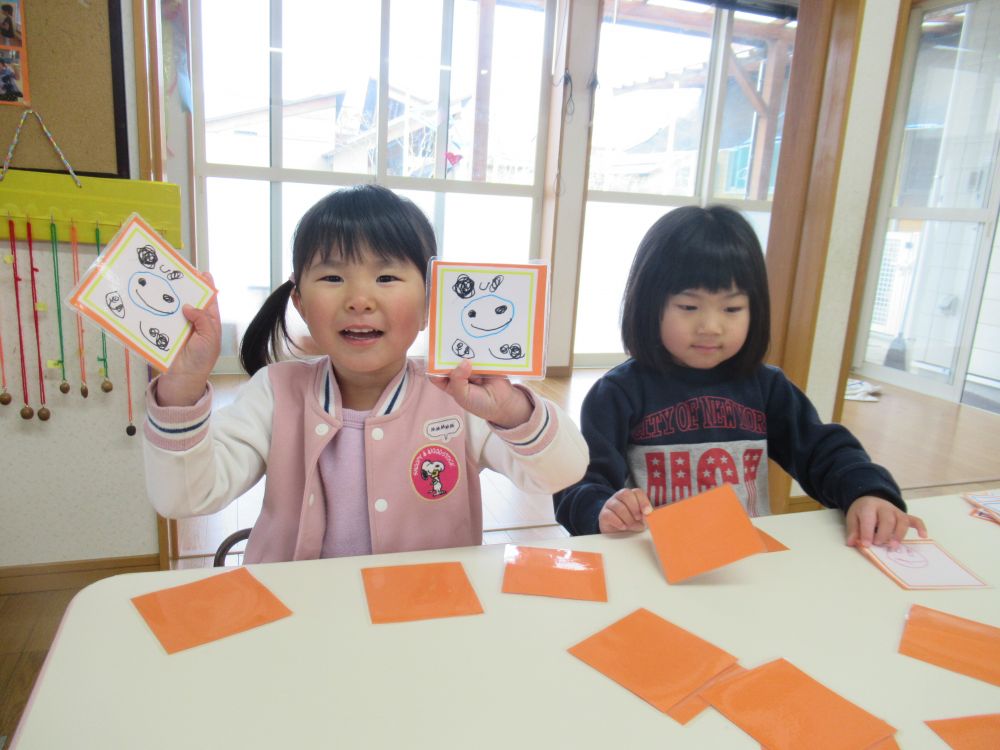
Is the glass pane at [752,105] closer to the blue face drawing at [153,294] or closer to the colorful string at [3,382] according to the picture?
the colorful string at [3,382]

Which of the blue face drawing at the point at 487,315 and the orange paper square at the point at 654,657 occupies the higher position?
the blue face drawing at the point at 487,315

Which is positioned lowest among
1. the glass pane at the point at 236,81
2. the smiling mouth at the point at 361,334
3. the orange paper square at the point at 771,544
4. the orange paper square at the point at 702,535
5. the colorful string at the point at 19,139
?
the orange paper square at the point at 771,544

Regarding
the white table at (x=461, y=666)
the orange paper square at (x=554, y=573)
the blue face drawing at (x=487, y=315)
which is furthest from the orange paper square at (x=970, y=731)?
the blue face drawing at (x=487, y=315)

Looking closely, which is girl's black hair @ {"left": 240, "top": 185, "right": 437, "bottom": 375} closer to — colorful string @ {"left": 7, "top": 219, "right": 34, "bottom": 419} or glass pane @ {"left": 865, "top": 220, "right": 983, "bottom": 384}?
colorful string @ {"left": 7, "top": 219, "right": 34, "bottom": 419}

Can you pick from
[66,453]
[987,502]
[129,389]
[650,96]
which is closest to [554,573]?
[987,502]

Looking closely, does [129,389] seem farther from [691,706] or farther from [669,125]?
[669,125]

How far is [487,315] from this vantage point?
829mm

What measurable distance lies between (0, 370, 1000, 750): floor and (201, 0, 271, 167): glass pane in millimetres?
1354

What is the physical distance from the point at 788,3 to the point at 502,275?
4926 millimetres

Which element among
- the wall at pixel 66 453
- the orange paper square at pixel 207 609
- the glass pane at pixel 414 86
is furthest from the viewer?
the glass pane at pixel 414 86

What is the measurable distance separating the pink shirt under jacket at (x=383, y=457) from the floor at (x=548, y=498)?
822 mm

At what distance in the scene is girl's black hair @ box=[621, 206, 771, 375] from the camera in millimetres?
1201

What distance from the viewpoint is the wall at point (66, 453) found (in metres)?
1.68

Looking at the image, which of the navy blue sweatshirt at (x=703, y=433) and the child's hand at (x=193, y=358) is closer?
the child's hand at (x=193, y=358)
